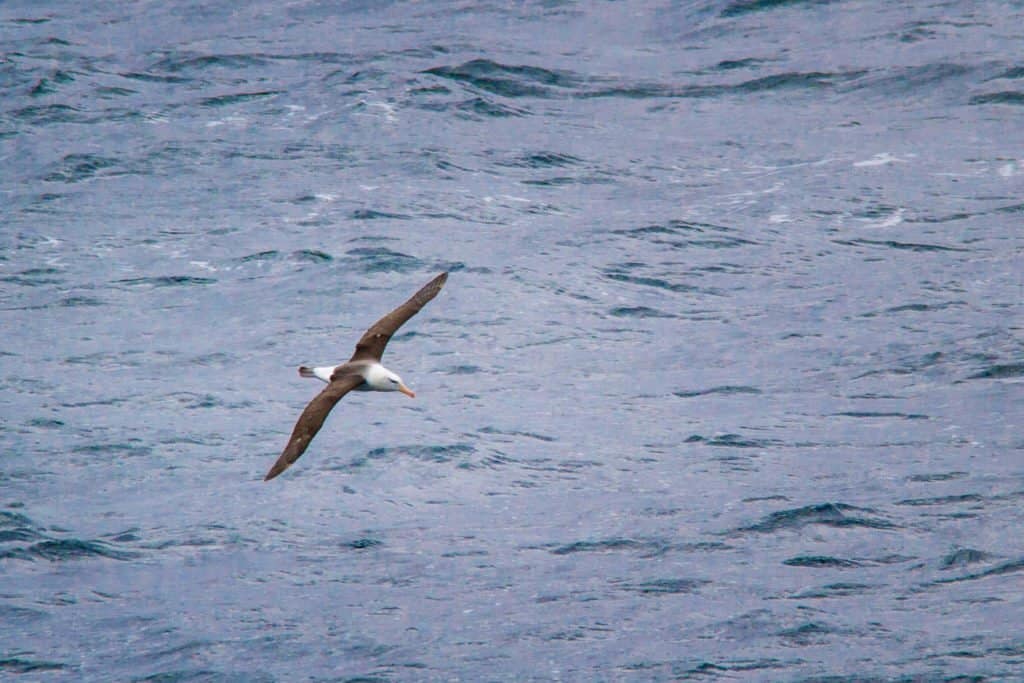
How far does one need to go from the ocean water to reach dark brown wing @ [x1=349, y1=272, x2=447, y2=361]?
311 cm

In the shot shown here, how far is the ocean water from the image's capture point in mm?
19062

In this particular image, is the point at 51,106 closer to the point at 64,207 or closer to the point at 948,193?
the point at 64,207

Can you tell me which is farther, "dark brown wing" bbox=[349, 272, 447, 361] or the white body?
"dark brown wing" bbox=[349, 272, 447, 361]

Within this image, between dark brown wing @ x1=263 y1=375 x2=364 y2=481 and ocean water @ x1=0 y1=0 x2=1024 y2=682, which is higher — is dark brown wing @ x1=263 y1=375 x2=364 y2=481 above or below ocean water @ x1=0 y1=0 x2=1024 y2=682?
above

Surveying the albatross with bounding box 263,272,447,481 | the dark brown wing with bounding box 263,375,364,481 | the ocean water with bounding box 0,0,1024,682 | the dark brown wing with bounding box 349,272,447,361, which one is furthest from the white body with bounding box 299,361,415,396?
the ocean water with bounding box 0,0,1024,682

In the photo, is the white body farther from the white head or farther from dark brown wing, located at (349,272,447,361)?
dark brown wing, located at (349,272,447,361)

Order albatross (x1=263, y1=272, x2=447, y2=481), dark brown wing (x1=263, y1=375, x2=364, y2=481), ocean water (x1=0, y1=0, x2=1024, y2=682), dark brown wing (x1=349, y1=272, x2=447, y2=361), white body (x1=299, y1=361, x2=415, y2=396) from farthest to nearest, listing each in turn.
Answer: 1. ocean water (x1=0, y1=0, x2=1024, y2=682)
2. dark brown wing (x1=349, y1=272, x2=447, y2=361)
3. white body (x1=299, y1=361, x2=415, y2=396)
4. albatross (x1=263, y1=272, x2=447, y2=481)
5. dark brown wing (x1=263, y1=375, x2=364, y2=481)

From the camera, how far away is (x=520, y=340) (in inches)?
989

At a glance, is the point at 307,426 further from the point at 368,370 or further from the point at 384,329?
the point at 384,329

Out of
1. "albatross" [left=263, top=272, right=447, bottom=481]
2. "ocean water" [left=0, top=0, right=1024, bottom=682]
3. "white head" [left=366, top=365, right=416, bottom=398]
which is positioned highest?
"albatross" [left=263, top=272, right=447, bottom=481]

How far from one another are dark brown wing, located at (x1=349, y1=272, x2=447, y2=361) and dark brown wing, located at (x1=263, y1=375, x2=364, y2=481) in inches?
29.2

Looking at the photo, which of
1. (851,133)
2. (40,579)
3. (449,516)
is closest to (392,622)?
(449,516)

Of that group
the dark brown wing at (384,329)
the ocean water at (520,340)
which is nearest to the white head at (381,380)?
the dark brown wing at (384,329)

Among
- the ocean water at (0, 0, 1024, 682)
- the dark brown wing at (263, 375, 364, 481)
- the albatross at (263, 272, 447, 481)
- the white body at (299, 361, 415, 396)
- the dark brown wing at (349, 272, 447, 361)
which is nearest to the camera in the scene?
the dark brown wing at (263, 375, 364, 481)
